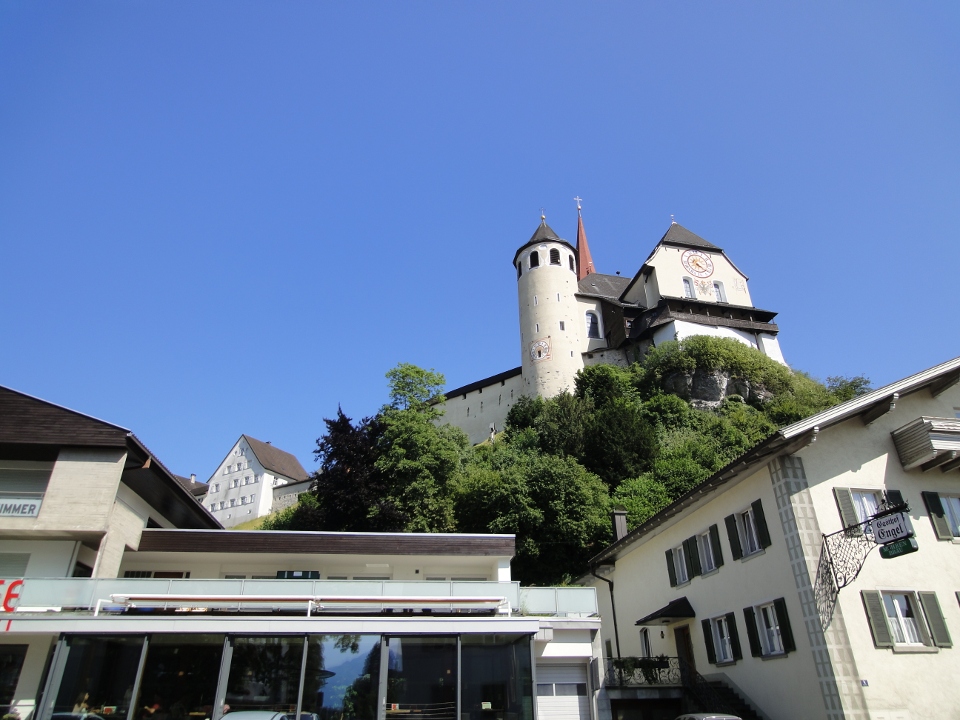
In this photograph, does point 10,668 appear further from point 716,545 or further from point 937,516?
point 937,516

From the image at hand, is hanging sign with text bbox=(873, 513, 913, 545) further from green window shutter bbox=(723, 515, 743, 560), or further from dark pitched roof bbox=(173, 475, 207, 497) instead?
dark pitched roof bbox=(173, 475, 207, 497)

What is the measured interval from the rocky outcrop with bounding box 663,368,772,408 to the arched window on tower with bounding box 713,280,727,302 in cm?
1246

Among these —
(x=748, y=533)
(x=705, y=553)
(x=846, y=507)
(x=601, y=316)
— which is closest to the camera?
(x=846, y=507)

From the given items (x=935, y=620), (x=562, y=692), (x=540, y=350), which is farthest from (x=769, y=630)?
(x=540, y=350)

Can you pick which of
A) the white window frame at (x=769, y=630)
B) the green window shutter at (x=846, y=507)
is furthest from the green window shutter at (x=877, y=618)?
the white window frame at (x=769, y=630)

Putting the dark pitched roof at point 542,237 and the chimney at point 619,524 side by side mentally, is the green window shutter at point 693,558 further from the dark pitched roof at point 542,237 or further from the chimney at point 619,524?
the dark pitched roof at point 542,237

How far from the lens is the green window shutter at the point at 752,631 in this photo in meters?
16.5

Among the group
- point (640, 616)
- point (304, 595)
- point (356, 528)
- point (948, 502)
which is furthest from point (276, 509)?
point (948, 502)

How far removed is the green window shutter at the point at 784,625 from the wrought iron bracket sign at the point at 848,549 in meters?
1.06

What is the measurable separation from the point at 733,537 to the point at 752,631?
2.36 metres

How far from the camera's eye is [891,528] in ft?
46.3

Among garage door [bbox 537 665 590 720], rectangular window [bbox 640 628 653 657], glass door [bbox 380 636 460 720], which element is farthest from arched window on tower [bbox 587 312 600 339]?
glass door [bbox 380 636 460 720]

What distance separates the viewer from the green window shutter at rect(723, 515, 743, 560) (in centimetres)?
1777

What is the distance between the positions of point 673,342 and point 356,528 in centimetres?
2909
